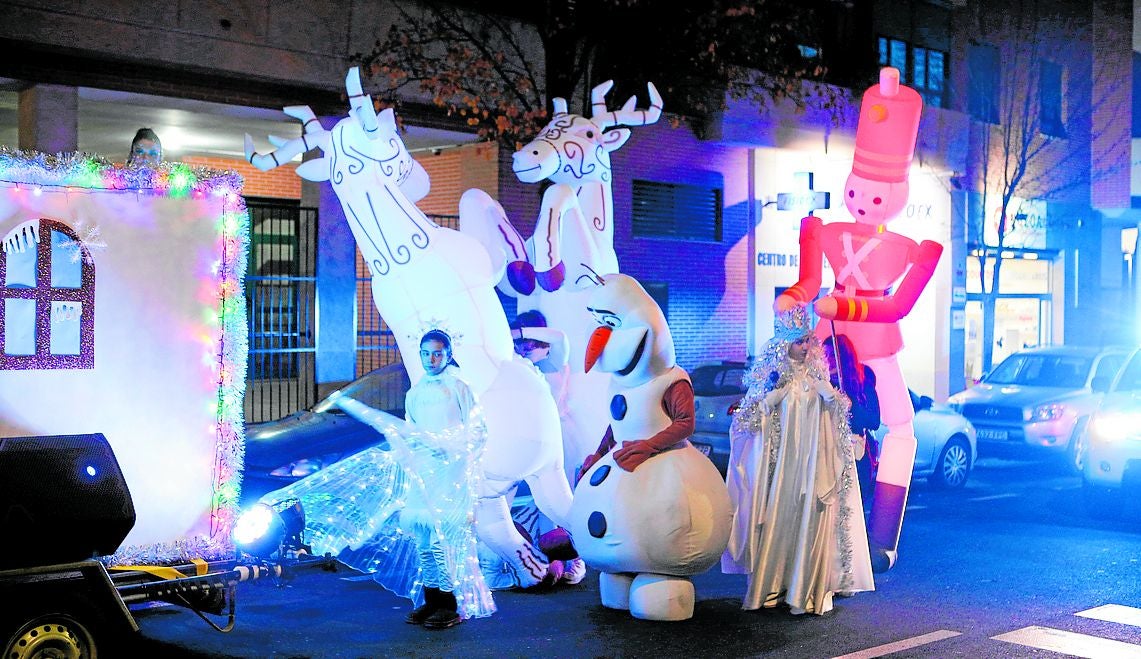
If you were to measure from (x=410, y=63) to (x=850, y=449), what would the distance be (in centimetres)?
898

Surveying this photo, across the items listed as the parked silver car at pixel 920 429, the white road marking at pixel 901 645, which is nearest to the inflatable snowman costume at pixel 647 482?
the white road marking at pixel 901 645

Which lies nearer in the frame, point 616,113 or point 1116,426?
point 616,113

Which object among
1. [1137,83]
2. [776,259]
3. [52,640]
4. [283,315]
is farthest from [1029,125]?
[52,640]

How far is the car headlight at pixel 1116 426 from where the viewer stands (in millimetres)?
12016

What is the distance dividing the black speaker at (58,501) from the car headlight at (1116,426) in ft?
31.2

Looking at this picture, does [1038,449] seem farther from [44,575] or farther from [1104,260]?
[1104,260]

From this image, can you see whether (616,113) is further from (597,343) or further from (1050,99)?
(1050,99)

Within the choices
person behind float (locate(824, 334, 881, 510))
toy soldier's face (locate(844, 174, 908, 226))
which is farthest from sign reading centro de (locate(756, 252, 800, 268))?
person behind float (locate(824, 334, 881, 510))

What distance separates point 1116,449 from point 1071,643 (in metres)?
5.30

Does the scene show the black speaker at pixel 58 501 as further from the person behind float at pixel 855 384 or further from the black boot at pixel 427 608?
the person behind float at pixel 855 384

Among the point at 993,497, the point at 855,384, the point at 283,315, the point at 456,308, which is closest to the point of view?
the point at 456,308

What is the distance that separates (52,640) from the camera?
5.98 m

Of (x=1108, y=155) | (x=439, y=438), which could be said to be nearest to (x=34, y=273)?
(x=439, y=438)

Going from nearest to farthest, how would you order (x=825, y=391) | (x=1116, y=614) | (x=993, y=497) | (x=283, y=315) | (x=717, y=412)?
(x=1116, y=614)
(x=825, y=391)
(x=717, y=412)
(x=993, y=497)
(x=283, y=315)
